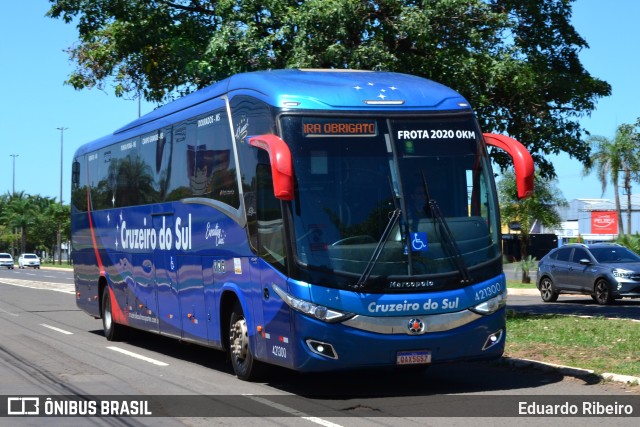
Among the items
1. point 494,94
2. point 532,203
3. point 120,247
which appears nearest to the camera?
point 120,247

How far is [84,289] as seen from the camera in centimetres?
2069

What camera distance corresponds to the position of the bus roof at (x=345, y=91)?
36.6 ft

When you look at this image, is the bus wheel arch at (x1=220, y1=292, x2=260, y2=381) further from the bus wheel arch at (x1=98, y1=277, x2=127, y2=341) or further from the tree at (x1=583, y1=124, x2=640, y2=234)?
the tree at (x1=583, y1=124, x2=640, y2=234)

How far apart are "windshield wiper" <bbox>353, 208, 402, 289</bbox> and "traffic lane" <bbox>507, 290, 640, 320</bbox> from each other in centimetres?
1130

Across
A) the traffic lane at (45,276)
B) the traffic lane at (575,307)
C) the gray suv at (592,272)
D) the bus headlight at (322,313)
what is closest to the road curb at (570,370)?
the bus headlight at (322,313)

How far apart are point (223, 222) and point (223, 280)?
0.73 meters

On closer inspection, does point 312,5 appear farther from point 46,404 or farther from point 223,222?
point 46,404

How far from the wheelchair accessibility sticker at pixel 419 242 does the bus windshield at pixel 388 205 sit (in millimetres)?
11

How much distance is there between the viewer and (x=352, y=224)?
10.7m

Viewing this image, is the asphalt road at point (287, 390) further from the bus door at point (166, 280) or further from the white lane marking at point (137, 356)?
the bus door at point (166, 280)

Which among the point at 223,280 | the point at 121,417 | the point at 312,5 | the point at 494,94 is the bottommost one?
the point at 121,417

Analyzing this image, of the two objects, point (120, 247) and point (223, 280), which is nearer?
point (223, 280)

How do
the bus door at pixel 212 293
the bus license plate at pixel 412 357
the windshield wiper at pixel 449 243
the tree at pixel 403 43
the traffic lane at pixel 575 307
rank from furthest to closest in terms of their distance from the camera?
the traffic lane at pixel 575 307
the tree at pixel 403 43
the bus door at pixel 212 293
the windshield wiper at pixel 449 243
the bus license plate at pixel 412 357

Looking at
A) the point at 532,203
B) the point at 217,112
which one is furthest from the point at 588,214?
the point at 217,112
